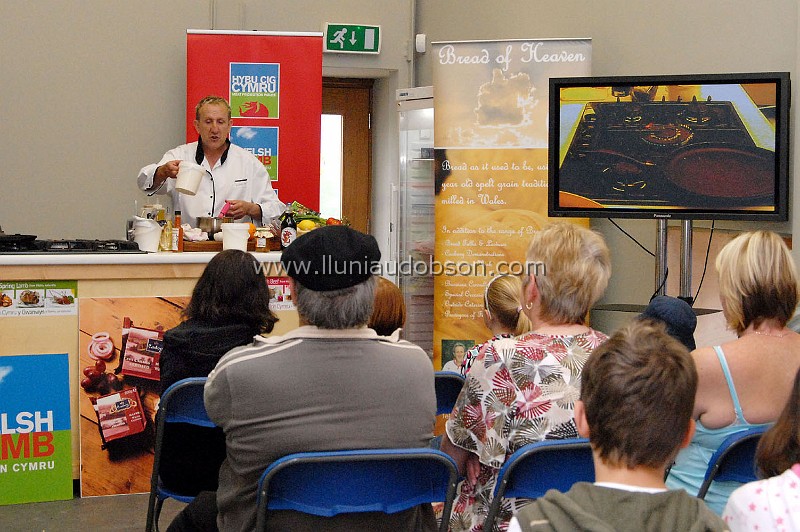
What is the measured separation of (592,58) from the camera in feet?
17.2

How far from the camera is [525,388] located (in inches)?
76.4

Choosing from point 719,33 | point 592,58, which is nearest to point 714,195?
point 719,33

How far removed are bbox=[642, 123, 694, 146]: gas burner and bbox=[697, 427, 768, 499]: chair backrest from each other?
2168 mm

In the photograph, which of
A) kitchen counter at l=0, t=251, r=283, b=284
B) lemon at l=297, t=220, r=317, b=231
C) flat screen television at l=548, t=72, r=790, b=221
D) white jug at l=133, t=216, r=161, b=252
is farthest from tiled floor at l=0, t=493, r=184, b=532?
flat screen television at l=548, t=72, r=790, b=221

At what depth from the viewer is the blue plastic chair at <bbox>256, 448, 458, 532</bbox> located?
68.3 inches

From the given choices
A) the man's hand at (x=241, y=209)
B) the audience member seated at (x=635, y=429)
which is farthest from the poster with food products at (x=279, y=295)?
the audience member seated at (x=635, y=429)

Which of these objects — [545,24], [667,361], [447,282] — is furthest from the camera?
[545,24]

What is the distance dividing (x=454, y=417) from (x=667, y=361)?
83 centimetres

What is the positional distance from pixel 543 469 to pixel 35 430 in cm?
262

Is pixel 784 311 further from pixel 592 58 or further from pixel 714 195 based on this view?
pixel 592 58

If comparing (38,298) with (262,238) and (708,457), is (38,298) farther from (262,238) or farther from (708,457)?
(708,457)

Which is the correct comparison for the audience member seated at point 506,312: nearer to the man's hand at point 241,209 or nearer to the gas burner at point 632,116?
the gas burner at point 632,116

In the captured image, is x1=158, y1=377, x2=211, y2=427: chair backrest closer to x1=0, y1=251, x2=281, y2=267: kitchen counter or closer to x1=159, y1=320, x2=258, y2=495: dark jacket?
x1=159, y1=320, x2=258, y2=495: dark jacket

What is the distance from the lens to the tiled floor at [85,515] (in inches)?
138
